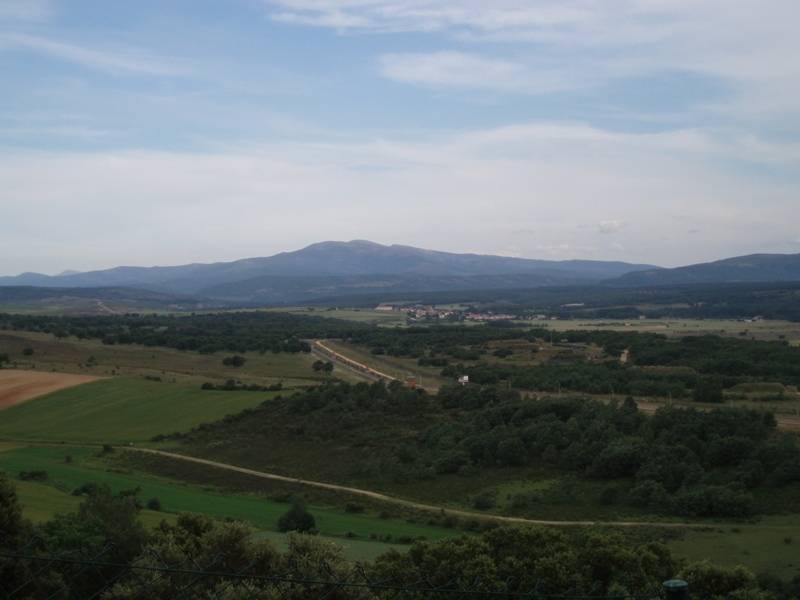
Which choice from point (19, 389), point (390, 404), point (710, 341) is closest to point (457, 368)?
point (390, 404)

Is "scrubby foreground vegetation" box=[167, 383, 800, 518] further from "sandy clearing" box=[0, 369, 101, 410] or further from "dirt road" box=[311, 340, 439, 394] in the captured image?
"sandy clearing" box=[0, 369, 101, 410]

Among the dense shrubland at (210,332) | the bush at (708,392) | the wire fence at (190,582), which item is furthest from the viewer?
the dense shrubland at (210,332)

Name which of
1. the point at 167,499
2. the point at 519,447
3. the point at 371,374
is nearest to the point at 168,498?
the point at 167,499

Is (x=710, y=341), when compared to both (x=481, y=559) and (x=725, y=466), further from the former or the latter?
(x=481, y=559)

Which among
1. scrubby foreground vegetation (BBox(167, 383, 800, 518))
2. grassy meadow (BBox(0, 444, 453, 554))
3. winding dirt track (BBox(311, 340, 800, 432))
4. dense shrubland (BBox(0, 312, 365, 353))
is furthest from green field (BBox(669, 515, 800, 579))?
dense shrubland (BBox(0, 312, 365, 353))

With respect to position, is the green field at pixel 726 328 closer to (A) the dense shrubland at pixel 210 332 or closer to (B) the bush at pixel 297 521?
(A) the dense shrubland at pixel 210 332

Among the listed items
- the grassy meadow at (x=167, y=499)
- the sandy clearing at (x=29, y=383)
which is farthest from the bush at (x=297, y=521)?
the sandy clearing at (x=29, y=383)

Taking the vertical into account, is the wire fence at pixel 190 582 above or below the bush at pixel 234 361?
above
